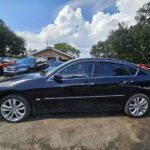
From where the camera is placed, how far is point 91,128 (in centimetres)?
534

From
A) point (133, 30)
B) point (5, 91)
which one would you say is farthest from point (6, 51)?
point (5, 91)

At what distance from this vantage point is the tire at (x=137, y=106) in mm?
6195

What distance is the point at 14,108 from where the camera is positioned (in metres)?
A: 5.66

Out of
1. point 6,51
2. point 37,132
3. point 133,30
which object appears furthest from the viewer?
point 6,51

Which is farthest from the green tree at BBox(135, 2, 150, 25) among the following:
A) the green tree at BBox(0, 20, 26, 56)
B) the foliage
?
the green tree at BBox(0, 20, 26, 56)

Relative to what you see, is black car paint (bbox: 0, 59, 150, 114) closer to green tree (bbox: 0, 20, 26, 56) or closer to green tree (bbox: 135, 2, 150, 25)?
green tree (bbox: 135, 2, 150, 25)

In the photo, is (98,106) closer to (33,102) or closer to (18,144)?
(33,102)

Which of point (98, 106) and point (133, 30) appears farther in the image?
point (133, 30)

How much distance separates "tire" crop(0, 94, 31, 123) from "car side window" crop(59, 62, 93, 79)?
1.16m

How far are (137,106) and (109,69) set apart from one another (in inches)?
47.7

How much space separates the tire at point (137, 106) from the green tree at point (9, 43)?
54.6m

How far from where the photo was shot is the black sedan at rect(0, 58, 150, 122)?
18.6ft

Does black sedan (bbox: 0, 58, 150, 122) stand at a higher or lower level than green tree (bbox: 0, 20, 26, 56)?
lower

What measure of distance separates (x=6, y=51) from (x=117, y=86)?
57953 millimetres
